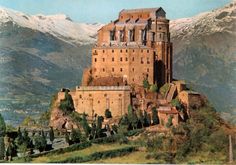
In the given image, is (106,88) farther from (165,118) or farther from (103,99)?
(165,118)

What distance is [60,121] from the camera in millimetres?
12992

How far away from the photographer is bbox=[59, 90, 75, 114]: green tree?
13031 mm

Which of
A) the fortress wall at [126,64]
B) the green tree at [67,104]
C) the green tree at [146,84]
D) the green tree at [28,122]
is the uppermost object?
the fortress wall at [126,64]

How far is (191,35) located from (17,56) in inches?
77.5

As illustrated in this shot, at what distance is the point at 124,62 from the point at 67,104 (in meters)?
0.80

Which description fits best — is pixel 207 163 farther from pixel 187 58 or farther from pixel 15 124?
pixel 15 124

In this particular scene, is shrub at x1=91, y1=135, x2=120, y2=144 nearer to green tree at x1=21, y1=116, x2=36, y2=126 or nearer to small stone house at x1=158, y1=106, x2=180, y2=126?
small stone house at x1=158, y1=106, x2=180, y2=126

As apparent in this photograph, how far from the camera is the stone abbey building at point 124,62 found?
1291cm

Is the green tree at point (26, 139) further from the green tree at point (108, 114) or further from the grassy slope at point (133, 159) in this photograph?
the green tree at point (108, 114)

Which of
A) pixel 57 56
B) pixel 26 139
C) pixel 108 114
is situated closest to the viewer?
pixel 26 139

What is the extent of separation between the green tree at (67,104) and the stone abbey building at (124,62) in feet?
0.15

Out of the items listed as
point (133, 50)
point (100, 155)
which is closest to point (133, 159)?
point (100, 155)

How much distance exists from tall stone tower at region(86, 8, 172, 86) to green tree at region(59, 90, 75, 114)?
1.18 feet

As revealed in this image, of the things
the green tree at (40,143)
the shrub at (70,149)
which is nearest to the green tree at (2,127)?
the green tree at (40,143)
